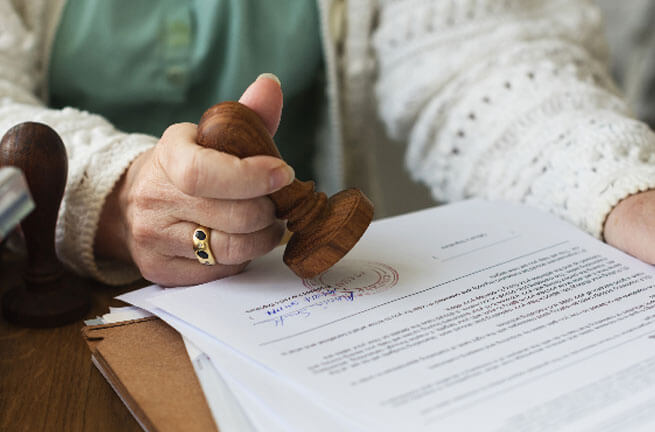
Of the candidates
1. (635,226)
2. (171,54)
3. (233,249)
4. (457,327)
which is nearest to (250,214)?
(233,249)

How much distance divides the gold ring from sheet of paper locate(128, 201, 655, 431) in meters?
0.02

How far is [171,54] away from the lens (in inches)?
28.4

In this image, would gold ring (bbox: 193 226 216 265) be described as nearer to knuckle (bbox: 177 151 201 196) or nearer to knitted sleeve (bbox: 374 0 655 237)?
knuckle (bbox: 177 151 201 196)

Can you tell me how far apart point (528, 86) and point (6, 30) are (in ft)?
1.72

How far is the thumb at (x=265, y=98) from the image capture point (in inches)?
15.2

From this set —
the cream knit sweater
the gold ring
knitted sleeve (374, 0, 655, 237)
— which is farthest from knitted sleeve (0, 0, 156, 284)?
knitted sleeve (374, 0, 655, 237)

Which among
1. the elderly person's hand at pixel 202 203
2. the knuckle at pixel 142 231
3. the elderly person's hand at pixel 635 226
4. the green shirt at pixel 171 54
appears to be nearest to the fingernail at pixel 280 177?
the elderly person's hand at pixel 202 203

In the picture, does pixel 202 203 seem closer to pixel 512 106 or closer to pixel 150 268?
pixel 150 268

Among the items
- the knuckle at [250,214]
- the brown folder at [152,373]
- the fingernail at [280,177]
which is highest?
Result: the fingernail at [280,177]

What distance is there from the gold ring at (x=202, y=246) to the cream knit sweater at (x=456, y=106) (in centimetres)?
11

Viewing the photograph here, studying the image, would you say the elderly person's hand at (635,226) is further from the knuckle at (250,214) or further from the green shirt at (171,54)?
the green shirt at (171,54)

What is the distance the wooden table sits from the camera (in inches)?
13.1

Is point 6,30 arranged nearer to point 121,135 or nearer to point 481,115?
point 121,135
